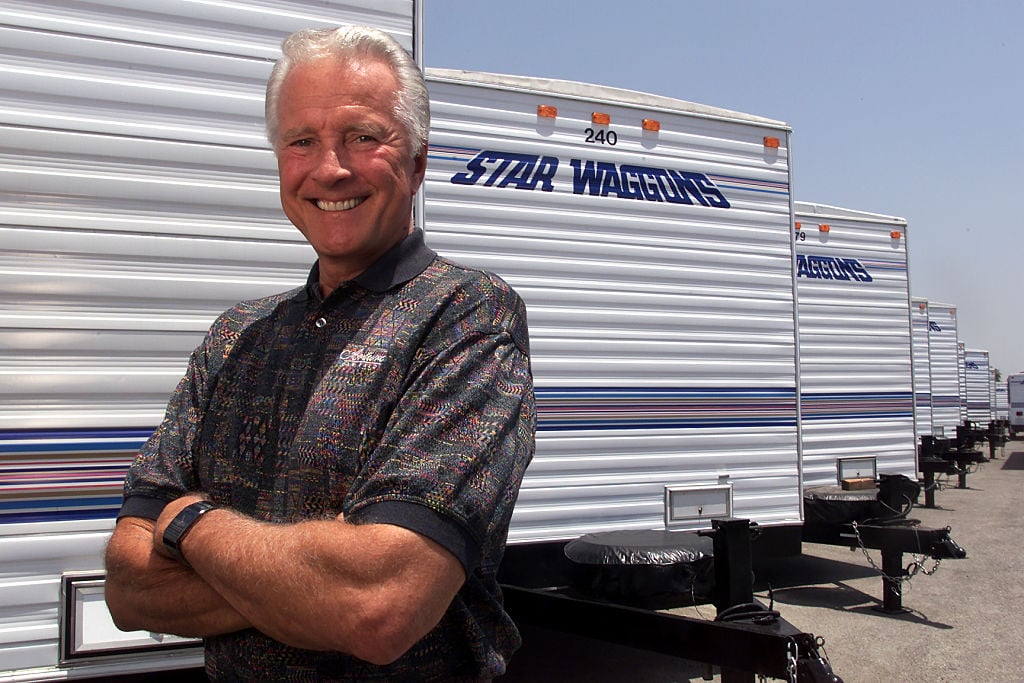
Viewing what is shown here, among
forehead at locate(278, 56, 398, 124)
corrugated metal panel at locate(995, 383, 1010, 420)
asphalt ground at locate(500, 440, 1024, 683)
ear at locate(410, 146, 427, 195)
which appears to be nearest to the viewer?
forehead at locate(278, 56, 398, 124)

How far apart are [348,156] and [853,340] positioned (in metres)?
8.00

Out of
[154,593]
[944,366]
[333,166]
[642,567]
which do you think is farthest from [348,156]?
[944,366]

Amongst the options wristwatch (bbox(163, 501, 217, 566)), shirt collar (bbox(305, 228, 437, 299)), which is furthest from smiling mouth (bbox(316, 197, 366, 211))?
wristwatch (bbox(163, 501, 217, 566))

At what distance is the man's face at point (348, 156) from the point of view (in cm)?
158

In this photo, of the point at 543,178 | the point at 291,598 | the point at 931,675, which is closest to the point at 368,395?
the point at 291,598

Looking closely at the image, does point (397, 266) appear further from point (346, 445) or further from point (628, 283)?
point (628, 283)

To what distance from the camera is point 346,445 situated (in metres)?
1.43

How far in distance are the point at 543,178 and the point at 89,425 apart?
314 cm

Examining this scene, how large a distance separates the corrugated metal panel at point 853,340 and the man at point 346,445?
7.03m

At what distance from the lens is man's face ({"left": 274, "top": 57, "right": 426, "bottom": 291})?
1575 millimetres

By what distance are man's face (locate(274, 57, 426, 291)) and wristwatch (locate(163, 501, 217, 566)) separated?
513mm

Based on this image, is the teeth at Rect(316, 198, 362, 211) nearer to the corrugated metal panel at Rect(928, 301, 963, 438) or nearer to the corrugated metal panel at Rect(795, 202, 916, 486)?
the corrugated metal panel at Rect(795, 202, 916, 486)

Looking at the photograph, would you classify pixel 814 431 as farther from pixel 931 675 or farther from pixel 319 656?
pixel 319 656

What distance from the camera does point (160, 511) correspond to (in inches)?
64.4
